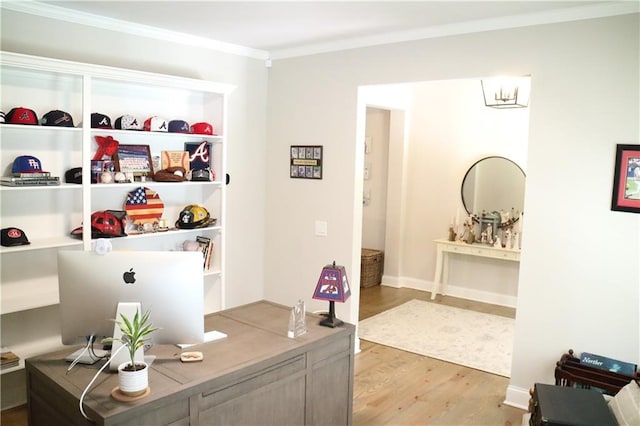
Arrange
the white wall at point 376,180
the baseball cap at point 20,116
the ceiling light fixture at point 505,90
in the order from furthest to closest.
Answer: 1. the white wall at point 376,180
2. the ceiling light fixture at point 505,90
3. the baseball cap at point 20,116

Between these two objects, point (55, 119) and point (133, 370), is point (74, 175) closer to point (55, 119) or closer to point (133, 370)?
point (55, 119)

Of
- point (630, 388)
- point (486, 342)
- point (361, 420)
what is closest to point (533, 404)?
point (630, 388)

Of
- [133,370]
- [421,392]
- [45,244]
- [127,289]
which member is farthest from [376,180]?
[133,370]

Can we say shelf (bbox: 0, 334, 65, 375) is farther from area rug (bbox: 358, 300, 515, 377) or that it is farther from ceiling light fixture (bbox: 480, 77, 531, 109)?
ceiling light fixture (bbox: 480, 77, 531, 109)

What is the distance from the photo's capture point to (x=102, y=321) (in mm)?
2252

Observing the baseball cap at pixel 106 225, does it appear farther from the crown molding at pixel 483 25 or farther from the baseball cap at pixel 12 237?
the crown molding at pixel 483 25

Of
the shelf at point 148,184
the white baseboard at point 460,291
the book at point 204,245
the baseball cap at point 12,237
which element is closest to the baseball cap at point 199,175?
the shelf at point 148,184

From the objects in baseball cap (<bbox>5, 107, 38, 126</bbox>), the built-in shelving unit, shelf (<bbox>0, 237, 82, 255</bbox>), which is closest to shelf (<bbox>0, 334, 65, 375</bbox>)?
the built-in shelving unit

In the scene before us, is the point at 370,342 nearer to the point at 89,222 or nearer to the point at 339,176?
the point at 339,176

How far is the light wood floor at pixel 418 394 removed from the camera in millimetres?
3490

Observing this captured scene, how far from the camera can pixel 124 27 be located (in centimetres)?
393

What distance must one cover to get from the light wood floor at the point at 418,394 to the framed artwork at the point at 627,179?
1.56 m

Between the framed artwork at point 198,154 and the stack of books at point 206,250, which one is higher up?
the framed artwork at point 198,154

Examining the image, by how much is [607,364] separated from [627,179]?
3.80 ft
